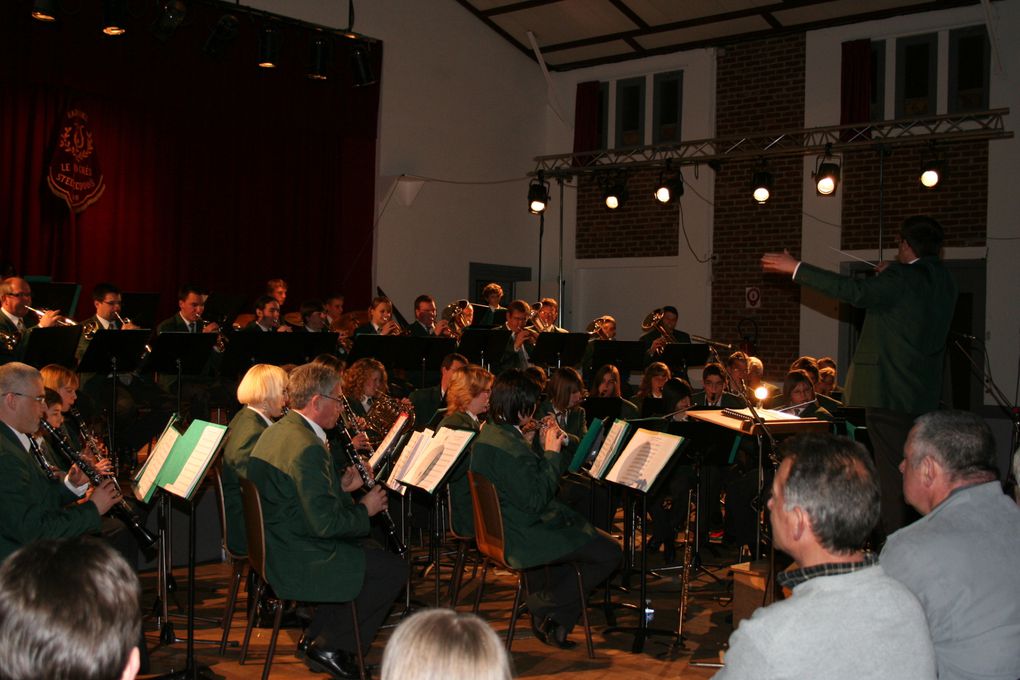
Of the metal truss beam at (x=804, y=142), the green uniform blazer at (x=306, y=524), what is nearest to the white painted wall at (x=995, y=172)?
the metal truss beam at (x=804, y=142)

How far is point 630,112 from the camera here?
45.8 ft

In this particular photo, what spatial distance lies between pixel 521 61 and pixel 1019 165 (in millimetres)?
6807

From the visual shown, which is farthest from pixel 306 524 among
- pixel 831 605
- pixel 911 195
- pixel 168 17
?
pixel 911 195

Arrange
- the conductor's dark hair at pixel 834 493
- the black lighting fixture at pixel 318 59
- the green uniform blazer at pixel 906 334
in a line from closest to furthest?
the conductor's dark hair at pixel 834 493 < the green uniform blazer at pixel 906 334 < the black lighting fixture at pixel 318 59

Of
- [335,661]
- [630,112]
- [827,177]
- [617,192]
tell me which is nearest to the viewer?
[335,661]

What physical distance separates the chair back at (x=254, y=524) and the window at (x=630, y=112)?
1039 centimetres

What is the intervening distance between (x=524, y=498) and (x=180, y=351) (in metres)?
3.77

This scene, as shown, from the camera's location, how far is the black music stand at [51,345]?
6.67m

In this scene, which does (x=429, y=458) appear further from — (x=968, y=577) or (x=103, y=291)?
(x=103, y=291)

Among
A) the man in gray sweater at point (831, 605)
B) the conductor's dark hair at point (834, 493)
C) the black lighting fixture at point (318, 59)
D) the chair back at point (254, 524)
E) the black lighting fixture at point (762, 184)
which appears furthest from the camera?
the black lighting fixture at point (762, 184)

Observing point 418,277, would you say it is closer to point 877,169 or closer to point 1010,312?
point 877,169

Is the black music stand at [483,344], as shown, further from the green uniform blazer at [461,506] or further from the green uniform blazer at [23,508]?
the green uniform blazer at [23,508]

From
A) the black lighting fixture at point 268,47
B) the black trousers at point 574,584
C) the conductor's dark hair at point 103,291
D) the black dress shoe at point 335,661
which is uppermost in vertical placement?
the black lighting fixture at point 268,47

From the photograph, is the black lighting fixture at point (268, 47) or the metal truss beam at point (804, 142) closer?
the black lighting fixture at point (268, 47)
